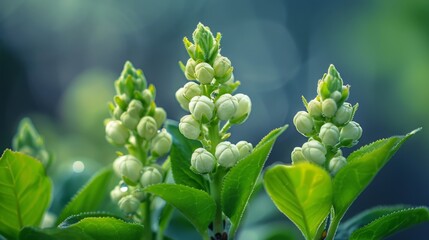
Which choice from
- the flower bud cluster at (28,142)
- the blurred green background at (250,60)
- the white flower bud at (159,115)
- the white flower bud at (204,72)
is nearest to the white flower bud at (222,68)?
the white flower bud at (204,72)

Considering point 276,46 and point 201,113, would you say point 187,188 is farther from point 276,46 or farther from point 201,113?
point 276,46

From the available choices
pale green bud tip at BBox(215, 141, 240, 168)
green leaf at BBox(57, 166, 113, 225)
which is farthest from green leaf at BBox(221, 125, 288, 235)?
green leaf at BBox(57, 166, 113, 225)

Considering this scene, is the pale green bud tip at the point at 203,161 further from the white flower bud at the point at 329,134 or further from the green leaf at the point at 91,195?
the green leaf at the point at 91,195

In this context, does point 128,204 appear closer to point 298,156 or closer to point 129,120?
point 129,120

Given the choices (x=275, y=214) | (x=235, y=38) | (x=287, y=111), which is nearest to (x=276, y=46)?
(x=235, y=38)

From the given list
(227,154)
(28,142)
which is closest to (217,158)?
(227,154)

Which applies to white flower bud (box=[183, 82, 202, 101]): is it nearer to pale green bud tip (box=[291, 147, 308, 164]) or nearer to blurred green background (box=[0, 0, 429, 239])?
pale green bud tip (box=[291, 147, 308, 164])
